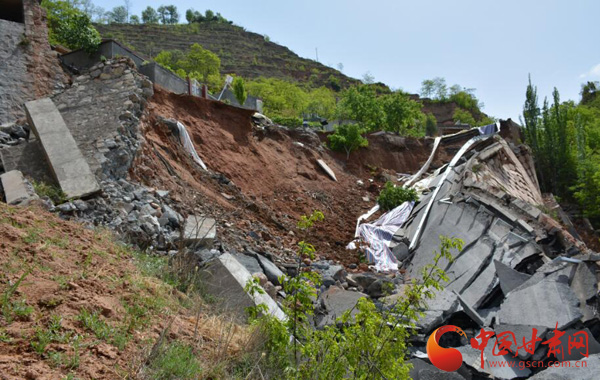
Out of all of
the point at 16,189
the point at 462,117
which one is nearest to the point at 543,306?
the point at 16,189

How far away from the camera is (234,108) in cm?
1348

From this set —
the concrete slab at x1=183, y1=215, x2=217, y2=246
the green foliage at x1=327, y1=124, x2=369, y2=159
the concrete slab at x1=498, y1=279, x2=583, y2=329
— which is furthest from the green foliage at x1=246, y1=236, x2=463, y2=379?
the green foliage at x1=327, y1=124, x2=369, y2=159

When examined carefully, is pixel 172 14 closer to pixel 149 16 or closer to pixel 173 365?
pixel 149 16

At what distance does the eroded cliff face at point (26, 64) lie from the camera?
900 centimetres

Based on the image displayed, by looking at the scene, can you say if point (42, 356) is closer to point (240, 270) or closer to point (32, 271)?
point (32, 271)

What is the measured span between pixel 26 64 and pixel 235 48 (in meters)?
74.5

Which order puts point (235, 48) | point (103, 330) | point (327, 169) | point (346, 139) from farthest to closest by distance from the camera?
point (235, 48) → point (346, 139) → point (327, 169) → point (103, 330)

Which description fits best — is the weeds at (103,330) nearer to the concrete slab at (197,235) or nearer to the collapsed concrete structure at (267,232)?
the collapsed concrete structure at (267,232)

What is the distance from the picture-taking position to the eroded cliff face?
900cm

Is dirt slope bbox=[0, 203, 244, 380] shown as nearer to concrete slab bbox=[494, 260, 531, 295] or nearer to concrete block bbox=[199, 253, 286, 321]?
concrete block bbox=[199, 253, 286, 321]

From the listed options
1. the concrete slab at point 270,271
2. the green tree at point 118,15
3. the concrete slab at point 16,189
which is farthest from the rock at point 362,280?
the green tree at point 118,15

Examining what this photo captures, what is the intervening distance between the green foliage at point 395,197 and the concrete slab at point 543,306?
7333 mm

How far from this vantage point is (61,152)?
6.13 metres

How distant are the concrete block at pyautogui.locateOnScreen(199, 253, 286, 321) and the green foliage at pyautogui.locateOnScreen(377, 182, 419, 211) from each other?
8.60 m
